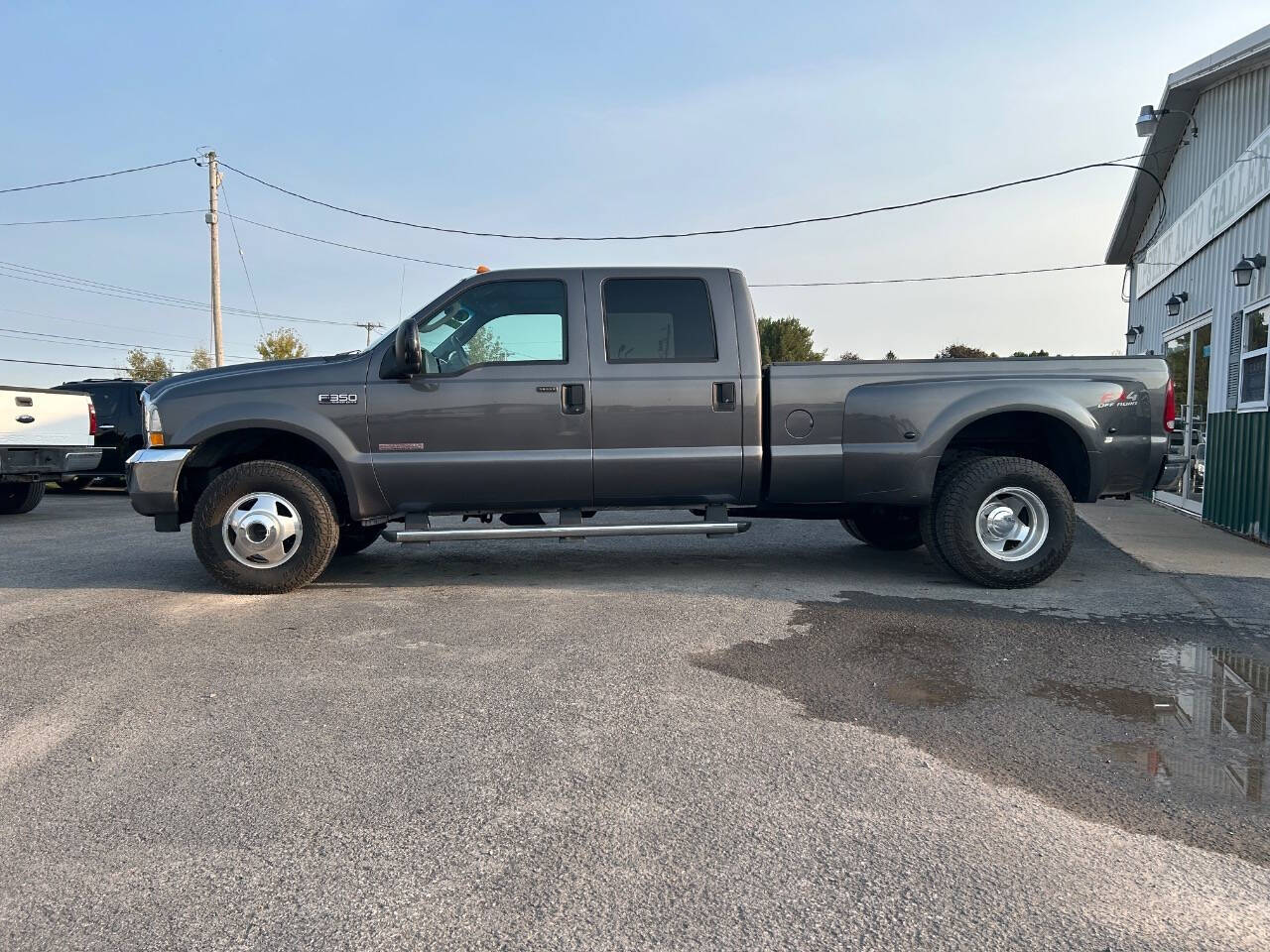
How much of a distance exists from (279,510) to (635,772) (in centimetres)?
362

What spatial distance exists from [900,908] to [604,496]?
4043 mm

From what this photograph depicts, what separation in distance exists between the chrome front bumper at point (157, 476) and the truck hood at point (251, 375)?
0.39m

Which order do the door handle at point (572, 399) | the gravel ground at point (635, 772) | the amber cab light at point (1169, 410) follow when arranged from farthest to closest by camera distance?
the amber cab light at point (1169, 410) < the door handle at point (572, 399) < the gravel ground at point (635, 772)

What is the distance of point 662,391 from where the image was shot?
5.92 metres

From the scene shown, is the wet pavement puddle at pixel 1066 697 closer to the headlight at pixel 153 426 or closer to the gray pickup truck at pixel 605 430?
the gray pickup truck at pixel 605 430

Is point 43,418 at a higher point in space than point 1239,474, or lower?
higher

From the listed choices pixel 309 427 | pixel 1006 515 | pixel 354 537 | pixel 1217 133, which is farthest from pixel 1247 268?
pixel 309 427

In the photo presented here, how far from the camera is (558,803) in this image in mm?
2748

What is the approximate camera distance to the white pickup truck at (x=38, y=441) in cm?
1023

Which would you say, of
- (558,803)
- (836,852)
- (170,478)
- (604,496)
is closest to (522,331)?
(604,496)

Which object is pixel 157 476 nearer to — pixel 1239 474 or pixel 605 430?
pixel 605 430

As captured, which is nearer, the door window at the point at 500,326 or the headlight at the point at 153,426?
the headlight at the point at 153,426

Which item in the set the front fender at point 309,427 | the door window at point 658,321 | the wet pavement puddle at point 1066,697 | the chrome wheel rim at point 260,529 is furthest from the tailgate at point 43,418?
the wet pavement puddle at point 1066,697

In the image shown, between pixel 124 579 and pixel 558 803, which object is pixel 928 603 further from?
pixel 124 579
